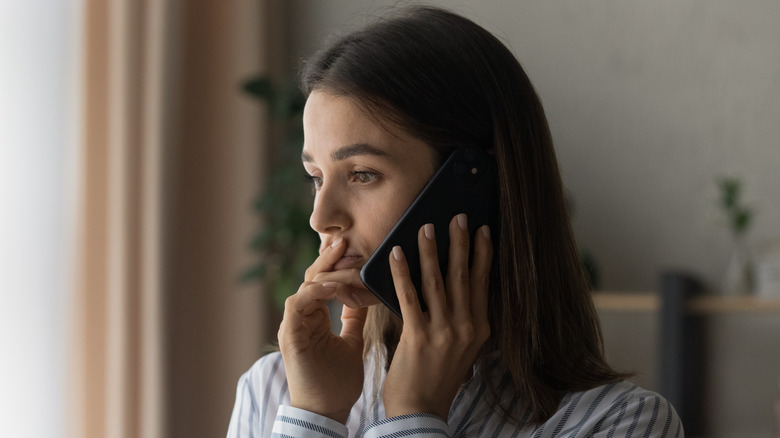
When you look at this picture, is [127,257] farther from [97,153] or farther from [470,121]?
[470,121]

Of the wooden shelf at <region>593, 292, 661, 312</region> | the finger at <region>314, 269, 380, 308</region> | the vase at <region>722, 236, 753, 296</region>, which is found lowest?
the wooden shelf at <region>593, 292, 661, 312</region>

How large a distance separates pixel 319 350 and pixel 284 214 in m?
1.54

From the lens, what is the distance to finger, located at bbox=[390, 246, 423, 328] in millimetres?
965

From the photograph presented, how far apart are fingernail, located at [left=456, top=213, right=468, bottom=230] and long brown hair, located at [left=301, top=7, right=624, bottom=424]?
0.05 meters

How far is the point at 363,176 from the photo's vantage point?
3.22 ft

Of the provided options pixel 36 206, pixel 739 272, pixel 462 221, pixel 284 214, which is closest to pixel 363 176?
pixel 462 221

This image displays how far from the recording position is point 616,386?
1020 mm

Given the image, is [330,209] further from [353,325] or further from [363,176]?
[353,325]

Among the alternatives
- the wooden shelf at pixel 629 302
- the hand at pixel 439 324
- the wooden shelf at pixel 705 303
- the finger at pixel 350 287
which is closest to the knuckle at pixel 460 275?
the hand at pixel 439 324

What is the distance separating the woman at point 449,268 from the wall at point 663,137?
1696 millimetres

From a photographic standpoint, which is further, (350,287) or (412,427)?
(350,287)

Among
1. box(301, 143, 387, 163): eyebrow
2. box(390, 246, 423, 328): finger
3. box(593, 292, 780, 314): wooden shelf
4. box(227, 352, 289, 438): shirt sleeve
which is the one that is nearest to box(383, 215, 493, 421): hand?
box(390, 246, 423, 328): finger

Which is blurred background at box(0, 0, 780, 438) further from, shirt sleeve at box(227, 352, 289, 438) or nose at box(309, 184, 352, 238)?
nose at box(309, 184, 352, 238)

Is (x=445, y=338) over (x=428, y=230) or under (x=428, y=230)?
under
